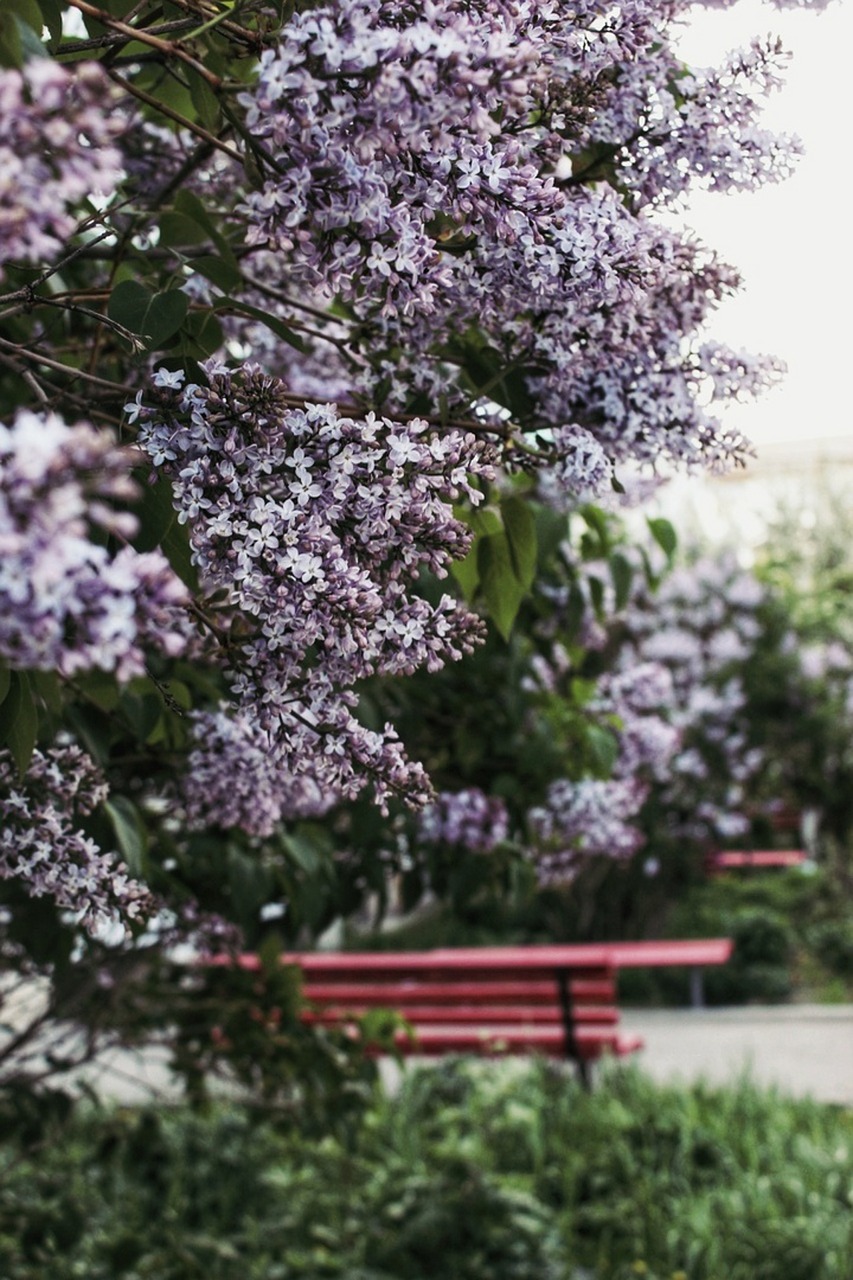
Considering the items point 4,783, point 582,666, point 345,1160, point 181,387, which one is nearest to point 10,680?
point 181,387

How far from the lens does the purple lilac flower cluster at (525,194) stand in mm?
1210

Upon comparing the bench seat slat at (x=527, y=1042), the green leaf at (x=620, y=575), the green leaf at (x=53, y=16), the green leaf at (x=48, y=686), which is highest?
the green leaf at (x=53, y=16)

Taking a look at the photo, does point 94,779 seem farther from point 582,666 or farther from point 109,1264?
point 582,666

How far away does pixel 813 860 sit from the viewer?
16.7 m

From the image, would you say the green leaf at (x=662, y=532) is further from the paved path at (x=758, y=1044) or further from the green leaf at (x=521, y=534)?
the paved path at (x=758, y=1044)

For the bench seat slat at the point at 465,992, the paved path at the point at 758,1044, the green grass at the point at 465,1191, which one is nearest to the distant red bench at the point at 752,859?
the paved path at the point at 758,1044

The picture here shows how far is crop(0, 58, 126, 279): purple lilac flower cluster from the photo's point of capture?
918 millimetres

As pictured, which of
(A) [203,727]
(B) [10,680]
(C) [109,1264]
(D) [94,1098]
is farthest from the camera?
(C) [109,1264]

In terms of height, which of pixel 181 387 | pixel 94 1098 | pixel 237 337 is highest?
pixel 237 337

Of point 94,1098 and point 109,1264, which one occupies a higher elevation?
point 94,1098

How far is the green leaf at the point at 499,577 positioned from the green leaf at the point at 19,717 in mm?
668

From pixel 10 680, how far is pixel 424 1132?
5.24m

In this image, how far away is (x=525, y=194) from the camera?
141cm

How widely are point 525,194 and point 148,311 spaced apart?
0.43m
